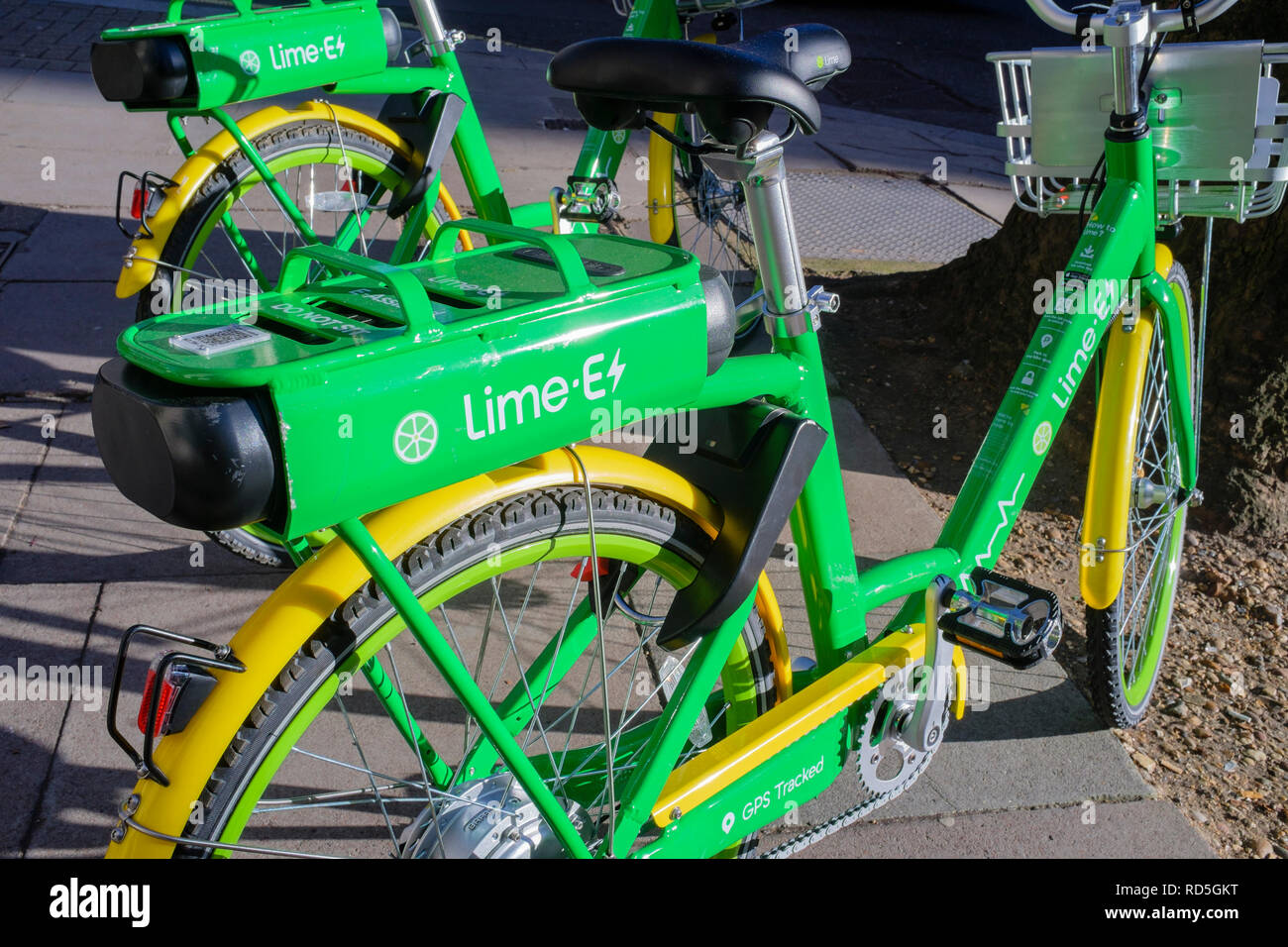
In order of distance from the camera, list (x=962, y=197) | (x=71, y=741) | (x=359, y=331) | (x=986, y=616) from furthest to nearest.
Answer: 1. (x=962, y=197)
2. (x=71, y=741)
3. (x=986, y=616)
4. (x=359, y=331)

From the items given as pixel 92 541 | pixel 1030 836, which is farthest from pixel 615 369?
pixel 92 541

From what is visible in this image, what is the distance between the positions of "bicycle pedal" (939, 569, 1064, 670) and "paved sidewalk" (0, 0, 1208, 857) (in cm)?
58

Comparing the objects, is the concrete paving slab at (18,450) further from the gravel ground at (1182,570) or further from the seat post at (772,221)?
the gravel ground at (1182,570)

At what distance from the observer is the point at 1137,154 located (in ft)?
7.07

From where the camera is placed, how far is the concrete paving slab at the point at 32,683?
2.29 m

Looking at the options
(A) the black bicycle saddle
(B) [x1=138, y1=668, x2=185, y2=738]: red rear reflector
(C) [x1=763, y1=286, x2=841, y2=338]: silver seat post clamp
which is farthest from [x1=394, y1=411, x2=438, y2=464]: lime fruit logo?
(C) [x1=763, y1=286, x2=841, y2=338]: silver seat post clamp

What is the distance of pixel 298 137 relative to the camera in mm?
3115

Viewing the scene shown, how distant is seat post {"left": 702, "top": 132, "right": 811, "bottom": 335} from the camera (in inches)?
66.1

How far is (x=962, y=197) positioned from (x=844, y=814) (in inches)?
189

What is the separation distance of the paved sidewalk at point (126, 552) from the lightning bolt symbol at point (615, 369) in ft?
4.49

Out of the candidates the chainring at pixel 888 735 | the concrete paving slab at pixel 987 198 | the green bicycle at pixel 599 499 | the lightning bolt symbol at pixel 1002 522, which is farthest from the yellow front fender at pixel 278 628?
the concrete paving slab at pixel 987 198

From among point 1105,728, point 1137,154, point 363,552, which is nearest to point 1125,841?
point 1105,728

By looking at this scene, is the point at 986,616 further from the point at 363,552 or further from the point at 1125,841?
the point at 363,552

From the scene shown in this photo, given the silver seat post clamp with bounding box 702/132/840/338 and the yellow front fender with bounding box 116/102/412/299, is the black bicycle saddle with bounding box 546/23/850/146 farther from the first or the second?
the yellow front fender with bounding box 116/102/412/299
